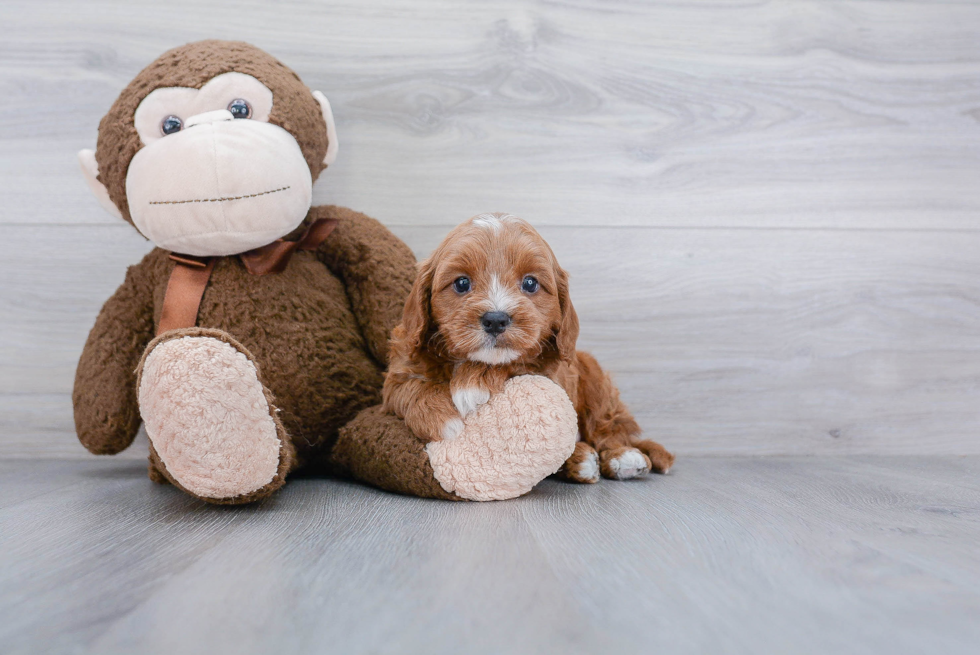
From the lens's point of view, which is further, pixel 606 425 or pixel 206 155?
pixel 606 425

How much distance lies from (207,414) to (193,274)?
1.29ft

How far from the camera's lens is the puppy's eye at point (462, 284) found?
1119 millimetres

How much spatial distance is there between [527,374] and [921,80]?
1407 mm

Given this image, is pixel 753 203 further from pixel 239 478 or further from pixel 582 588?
pixel 239 478

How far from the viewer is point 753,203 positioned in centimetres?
172

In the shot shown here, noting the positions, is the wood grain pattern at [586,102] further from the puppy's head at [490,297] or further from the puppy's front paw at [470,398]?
the puppy's front paw at [470,398]

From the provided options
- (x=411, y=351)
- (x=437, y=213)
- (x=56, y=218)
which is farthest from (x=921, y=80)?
(x=56, y=218)

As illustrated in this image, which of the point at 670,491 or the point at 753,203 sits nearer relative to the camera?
the point at 670,491

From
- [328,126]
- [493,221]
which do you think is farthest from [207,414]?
[328,126]

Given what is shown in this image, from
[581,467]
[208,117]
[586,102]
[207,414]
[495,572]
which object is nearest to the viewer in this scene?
[495,572]

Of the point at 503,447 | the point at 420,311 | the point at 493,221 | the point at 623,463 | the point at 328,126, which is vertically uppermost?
the point at 328,126

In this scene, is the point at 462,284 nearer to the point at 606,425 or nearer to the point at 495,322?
the point at 495,322

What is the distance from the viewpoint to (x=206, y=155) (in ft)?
3.76

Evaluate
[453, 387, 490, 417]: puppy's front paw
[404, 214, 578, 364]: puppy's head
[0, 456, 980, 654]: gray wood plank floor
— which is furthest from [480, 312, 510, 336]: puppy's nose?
[0, 456, 980, 654]: gray wood plank floor
